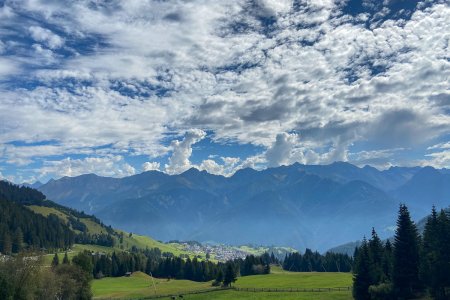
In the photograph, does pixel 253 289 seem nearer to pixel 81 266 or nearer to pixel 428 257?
pixel 81 266

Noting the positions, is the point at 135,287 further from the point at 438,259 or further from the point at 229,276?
the point at 438,259

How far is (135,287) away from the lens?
16200 centimetres

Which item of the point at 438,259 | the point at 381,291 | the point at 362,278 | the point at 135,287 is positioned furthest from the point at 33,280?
the point at 438,259

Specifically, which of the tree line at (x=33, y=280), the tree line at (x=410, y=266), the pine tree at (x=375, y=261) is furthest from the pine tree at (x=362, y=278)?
the tree line at (x=33, y=280)

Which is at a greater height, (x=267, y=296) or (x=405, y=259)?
(x=405, y=259)

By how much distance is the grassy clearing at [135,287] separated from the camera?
442 ft

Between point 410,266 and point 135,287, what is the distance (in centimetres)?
11139

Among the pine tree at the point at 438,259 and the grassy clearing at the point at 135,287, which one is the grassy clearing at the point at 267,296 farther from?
the pine tree at the point at 438,259

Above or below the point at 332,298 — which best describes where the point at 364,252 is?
above

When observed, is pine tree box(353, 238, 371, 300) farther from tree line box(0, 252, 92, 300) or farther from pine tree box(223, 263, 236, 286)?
tree line box(0, 252, 92, 300)

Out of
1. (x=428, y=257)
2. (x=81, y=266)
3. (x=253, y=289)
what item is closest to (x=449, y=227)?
(x=428, y=257)

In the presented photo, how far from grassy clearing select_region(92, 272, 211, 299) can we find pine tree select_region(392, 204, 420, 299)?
235 feet

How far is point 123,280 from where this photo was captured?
18612cm

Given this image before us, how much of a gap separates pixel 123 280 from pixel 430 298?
5533 inches
